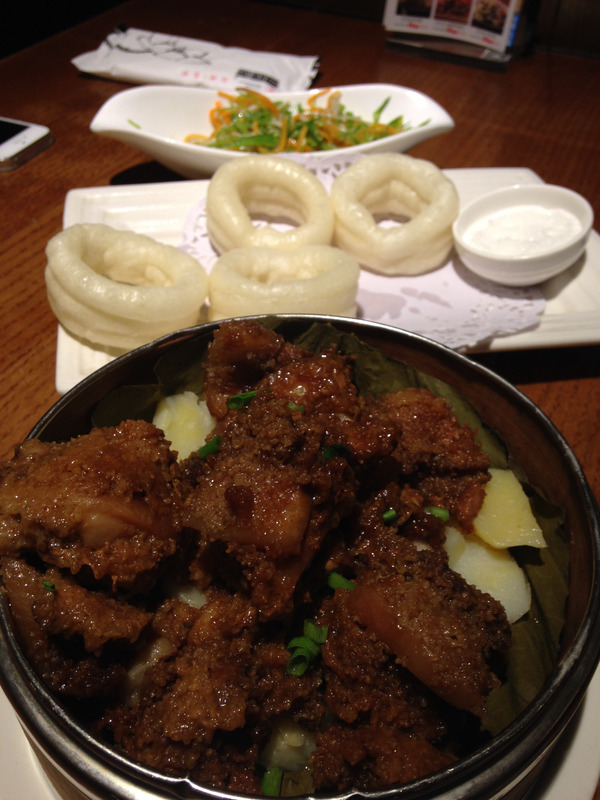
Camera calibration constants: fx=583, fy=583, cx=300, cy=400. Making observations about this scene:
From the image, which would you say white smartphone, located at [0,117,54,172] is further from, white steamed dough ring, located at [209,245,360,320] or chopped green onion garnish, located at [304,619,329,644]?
chopped green onion garnish, located at [304,619,329,644]

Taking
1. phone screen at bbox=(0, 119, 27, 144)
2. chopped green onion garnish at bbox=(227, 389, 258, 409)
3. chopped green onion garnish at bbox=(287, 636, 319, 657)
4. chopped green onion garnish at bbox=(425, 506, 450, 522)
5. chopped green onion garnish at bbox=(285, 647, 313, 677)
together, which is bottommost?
chopped green onion garnish at bbox=(285, 647, 313, 677)

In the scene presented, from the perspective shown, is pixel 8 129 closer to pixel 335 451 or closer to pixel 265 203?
pixel 265 203

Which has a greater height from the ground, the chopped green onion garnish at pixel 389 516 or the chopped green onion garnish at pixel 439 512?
the chopped green onion garnish at pixel 389 516

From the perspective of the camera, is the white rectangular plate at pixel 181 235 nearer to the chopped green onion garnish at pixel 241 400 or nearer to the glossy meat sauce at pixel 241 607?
the chopped green onion garnish at pixel 241 400

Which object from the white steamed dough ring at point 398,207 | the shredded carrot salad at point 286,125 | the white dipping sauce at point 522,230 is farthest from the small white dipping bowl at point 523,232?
the shredded carrot salad at point 286,125

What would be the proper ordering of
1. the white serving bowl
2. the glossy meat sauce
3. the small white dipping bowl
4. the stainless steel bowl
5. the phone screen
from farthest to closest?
1. the phone screen
2. the white serving bowl
3. the small white dipping bowl
4. the glossy meat sauce
5. the stainless steel bowl

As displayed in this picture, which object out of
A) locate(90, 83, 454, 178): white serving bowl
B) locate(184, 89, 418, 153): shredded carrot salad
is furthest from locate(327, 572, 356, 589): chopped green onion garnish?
locate(184, 89, 418, 153): shredded carrot salad

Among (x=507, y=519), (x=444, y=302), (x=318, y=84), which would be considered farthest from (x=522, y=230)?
(x=318, y=84)
